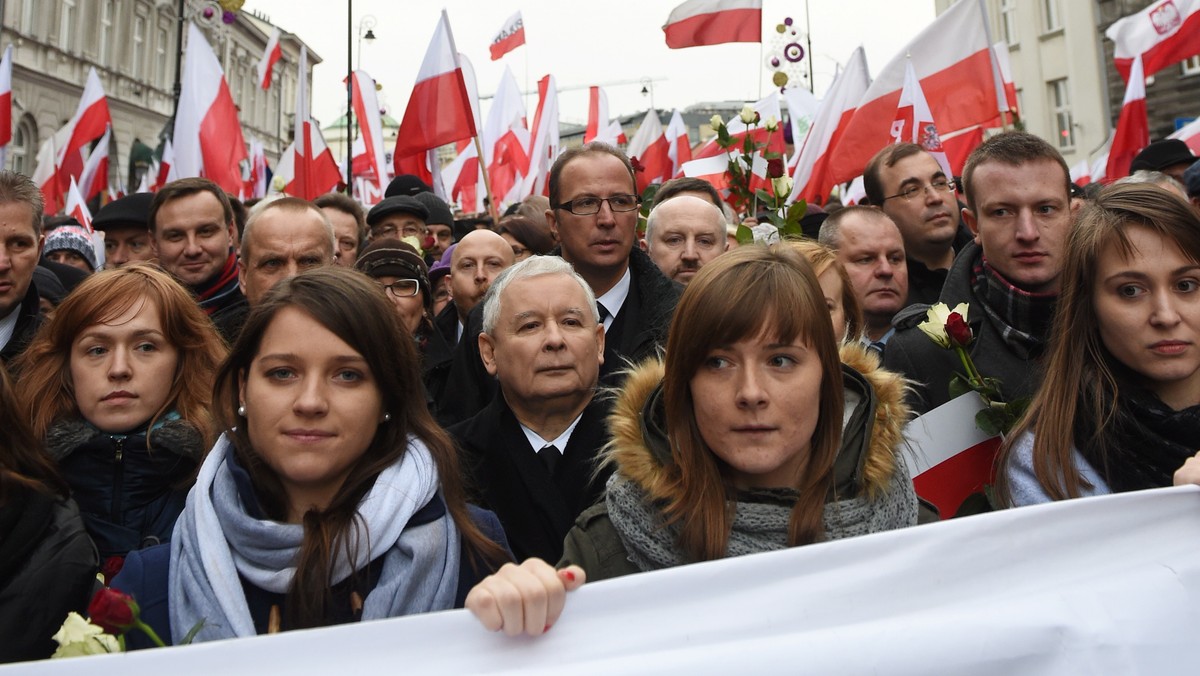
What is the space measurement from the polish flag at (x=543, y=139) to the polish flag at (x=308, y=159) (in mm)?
2129

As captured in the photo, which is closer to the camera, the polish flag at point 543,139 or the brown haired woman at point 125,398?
the brown haired woman at point 125,398

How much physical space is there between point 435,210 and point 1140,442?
5756 mm

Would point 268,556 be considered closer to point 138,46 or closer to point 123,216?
point 123,216

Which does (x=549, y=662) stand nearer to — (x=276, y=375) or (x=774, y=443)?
(x=774, y=443)

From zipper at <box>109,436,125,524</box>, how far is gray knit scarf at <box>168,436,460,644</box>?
515 millimetres

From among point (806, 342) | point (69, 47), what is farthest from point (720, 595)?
point (69, 47)

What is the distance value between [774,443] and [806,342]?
0.23 metres

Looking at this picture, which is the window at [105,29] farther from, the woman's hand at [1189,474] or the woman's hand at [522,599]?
the woman's hand at [1189,474]

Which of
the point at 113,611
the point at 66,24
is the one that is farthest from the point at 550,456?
the point at 66,24

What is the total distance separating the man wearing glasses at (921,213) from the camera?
15.6ft

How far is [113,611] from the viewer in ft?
5.65

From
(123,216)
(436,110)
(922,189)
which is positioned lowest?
(922,189)

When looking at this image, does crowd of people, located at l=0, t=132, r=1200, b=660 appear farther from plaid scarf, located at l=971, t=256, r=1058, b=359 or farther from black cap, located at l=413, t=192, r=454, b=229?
black cap, located at l=413, t=192, r=454, b=229

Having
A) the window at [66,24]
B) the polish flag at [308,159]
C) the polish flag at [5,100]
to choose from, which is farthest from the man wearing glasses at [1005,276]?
the window at [66,24]
